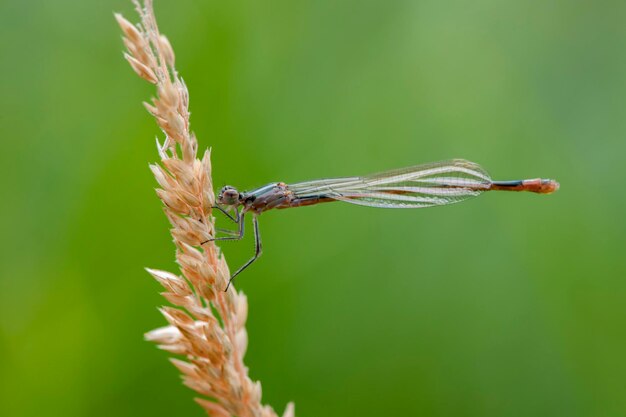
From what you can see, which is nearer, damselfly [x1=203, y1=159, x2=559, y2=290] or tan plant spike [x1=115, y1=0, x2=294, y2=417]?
tan plant spike [x1=115, y1=0, x2=294, y2=417]

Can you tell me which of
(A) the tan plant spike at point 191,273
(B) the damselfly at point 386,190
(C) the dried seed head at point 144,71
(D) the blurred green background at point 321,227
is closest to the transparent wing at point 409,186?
(B) the damselfly at point 386,190

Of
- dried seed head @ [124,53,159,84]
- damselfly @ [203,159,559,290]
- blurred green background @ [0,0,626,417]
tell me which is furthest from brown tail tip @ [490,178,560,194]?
dried seed head @ [124,53,159,84]

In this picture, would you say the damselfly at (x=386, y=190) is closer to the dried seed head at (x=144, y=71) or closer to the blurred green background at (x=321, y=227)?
the blurred green background at (x=321, y=227)

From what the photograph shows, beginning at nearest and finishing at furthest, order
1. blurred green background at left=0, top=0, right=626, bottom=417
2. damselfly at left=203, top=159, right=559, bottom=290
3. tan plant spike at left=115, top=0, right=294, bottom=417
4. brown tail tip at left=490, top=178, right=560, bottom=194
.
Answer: tan plant spike at left=115, top=0, right=294, bottom=417 → damselfly at left=203, top=159, right=559, bottom=290 → blurred green background at left=0, top=0, right=626, bottom=417 → brown tail tip at left=490, top=178, right=560, bottom=194

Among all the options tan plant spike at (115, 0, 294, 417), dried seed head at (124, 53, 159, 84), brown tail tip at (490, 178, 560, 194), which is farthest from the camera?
brown tail tip at (490, 178, 560, 194)

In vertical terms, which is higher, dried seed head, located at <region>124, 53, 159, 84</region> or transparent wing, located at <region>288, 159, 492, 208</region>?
dried seed head, located at <region>124, 53, 159, 84</region>

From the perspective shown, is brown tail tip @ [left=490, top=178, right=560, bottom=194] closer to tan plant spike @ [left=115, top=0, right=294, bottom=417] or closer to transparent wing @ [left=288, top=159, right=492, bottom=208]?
transparent wing @ [left=288, top=159, right=492, bottom=208]

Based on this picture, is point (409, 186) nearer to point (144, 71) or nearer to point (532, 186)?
point (532, 186)
